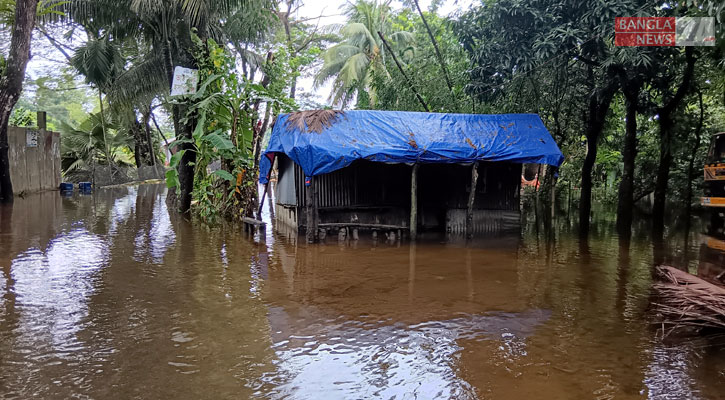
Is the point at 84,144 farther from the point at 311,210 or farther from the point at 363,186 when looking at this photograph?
the point at 311,210

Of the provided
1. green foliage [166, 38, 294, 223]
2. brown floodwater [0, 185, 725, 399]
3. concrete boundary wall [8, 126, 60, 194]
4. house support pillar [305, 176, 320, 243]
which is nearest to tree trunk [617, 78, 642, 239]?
brown floodwater [0, 185, 725, 399]

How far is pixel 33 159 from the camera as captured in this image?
21.0 m

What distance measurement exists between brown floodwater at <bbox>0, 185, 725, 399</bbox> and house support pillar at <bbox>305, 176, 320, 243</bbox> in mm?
917

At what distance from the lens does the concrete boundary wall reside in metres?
19.4

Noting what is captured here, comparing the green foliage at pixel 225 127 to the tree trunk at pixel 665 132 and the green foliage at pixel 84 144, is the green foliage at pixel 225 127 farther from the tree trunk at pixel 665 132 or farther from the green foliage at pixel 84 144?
the green foliage at pixel 84 144

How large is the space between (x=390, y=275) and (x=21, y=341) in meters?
4.96

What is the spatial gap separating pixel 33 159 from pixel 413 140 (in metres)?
17.9

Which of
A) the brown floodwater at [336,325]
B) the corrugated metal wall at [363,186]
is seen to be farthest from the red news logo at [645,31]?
the corrugated metal wall at [363,186]

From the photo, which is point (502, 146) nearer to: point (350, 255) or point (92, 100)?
point (350, 255)

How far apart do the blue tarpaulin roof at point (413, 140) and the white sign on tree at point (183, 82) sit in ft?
8.35

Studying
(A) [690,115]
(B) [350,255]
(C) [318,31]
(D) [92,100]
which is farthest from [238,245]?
(D) [92,100]

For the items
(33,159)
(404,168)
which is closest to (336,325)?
(404,168)

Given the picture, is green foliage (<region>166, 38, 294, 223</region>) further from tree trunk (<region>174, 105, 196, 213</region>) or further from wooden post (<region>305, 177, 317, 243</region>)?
wooden post (<region>305, 177, 317, 243</region>)

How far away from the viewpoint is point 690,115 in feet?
47.3
